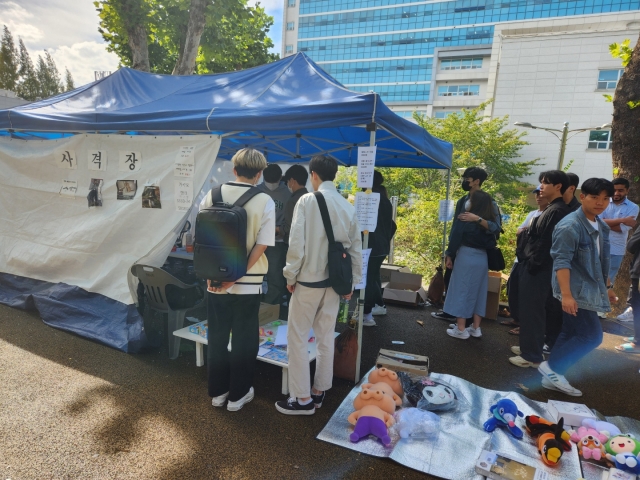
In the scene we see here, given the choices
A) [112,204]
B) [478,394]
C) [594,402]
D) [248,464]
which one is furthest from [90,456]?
[594,402]

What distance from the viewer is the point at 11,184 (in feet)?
14.8

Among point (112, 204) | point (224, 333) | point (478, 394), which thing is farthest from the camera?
point (112, 204)

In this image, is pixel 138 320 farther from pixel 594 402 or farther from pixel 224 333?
pixel 594 402

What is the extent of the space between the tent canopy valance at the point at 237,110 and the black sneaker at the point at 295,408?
2001 millimetres

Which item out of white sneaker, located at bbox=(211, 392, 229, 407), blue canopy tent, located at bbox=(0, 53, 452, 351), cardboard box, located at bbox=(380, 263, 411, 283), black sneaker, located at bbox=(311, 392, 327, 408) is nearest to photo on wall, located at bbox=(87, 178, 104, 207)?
blue canopy tent, located at bbox=(0, 53, 452, 351)

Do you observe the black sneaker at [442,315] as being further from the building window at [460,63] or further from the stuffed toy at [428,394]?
the building window at [460,63]

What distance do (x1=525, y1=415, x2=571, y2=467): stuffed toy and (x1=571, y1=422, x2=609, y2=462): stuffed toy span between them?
3.0 inches

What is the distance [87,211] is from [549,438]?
4457 millimetres

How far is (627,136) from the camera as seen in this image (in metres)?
5.05

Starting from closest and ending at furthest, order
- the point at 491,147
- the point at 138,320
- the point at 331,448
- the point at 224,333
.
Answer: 1. the point at 331,448
2. the point at 224,333
3. the point at 138,320
4. the point at 491,147

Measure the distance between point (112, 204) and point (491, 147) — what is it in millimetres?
15919

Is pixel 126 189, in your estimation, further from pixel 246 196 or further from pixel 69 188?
pixel 246 196

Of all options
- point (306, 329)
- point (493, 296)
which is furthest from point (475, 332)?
point (306, 329)

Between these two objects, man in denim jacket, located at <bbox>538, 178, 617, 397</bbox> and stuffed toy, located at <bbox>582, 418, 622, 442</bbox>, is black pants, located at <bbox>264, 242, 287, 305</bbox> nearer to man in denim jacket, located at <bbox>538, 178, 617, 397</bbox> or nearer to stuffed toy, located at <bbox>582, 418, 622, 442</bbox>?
man in denim jacket, located at <bbox>538, 178, 617, 397</bbox>
